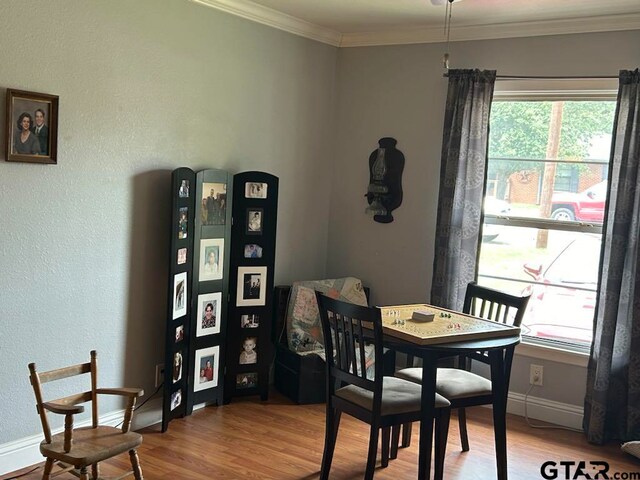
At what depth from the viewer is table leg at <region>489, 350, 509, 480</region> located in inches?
127

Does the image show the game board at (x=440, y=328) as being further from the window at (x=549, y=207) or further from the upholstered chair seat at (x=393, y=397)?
the window at (x=549, y=207)

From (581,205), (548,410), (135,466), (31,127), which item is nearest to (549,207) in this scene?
(581,205)

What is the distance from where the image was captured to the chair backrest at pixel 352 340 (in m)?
2.93

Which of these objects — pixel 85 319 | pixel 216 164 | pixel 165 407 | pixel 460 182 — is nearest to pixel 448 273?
pixel 460 182

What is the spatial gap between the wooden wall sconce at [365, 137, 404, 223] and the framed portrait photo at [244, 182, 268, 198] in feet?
2.81

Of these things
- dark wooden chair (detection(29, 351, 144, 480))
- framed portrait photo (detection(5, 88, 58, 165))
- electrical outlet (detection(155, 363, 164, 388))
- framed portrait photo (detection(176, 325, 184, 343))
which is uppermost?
framed portrait photo (detection(5, 88, 58, 165))

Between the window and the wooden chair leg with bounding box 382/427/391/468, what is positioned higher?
the window

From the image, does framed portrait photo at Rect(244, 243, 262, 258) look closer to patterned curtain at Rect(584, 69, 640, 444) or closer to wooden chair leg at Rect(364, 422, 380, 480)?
wooden chair leg at Rect(364, 422, 380, 480)

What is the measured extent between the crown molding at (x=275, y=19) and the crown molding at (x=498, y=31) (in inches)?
6.0

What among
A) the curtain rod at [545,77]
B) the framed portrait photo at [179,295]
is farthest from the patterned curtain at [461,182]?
the framed portrait photo at [179,295]

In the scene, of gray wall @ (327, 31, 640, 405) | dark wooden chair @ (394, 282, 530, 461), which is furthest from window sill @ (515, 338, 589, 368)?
A: dark wooden chair @ (394, 282, 530, 461)

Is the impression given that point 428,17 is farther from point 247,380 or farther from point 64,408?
point 64,408

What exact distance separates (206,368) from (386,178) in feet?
5.62

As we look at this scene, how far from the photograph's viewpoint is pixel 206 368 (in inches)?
162
